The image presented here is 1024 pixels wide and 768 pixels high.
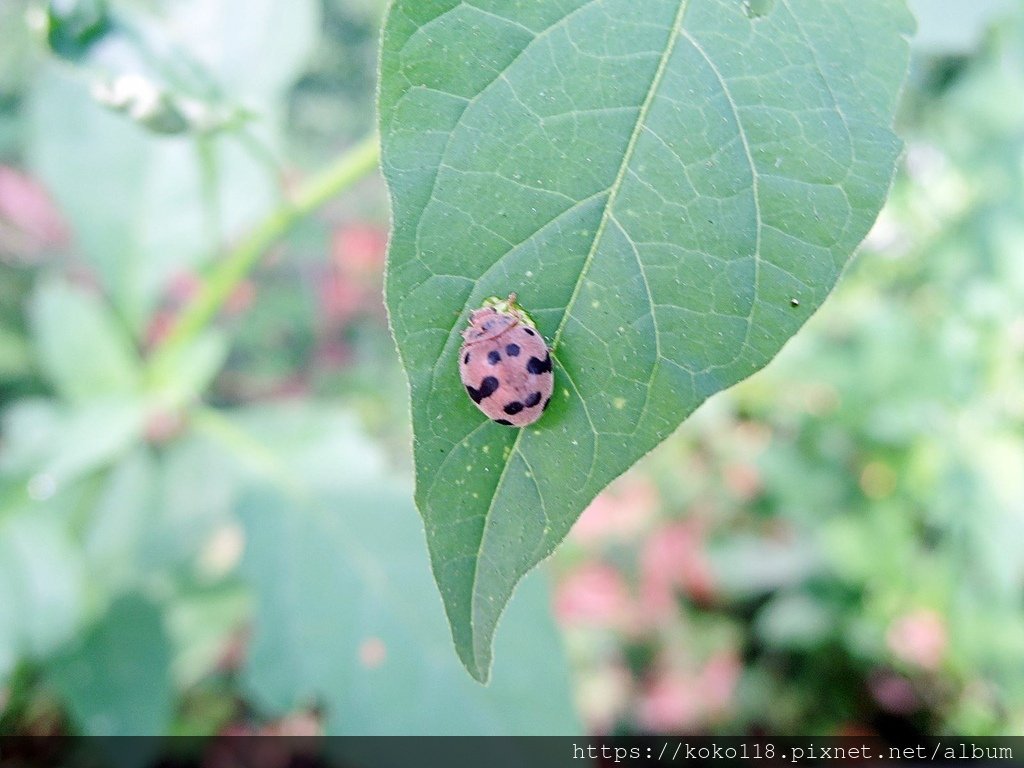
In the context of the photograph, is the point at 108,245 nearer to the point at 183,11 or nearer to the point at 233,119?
the point at 183,11

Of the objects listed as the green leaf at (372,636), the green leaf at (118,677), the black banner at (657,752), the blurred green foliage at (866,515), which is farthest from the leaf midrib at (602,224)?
the blurred green foliage at (866,515)

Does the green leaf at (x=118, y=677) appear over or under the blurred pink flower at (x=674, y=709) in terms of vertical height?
over

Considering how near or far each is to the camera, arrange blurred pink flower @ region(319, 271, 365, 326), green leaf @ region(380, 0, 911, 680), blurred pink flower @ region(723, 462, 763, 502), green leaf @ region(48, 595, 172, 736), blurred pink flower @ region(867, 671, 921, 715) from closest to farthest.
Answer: green leaf @ region(380, 0, 911, 680)
green leaf @ region(48, 595, 172, 736)
blurred pink flower @ region(867, 671, 921, 715)
blurred pink flower @ region(723, 462, 763, 502)
blurred pink flower @ region(319, 271, 365, 326)

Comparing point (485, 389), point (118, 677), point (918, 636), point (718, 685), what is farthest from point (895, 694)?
point (485, 389)

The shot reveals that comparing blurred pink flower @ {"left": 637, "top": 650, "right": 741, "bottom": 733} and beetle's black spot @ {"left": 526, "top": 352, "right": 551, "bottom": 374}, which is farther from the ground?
beetle's black spot @ {"left": 526, "top": 352, "right": 551, "bottom": 374}

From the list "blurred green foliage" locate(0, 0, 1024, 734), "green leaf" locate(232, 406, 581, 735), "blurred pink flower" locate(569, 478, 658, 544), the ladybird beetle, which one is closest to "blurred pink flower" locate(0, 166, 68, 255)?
"blurred green foliage" locate(0, 0, 1024, 734)

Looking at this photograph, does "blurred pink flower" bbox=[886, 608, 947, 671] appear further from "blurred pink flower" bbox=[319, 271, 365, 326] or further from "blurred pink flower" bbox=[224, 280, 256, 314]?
"blurred pink flower" bbox=[224, 280, 256, 314]

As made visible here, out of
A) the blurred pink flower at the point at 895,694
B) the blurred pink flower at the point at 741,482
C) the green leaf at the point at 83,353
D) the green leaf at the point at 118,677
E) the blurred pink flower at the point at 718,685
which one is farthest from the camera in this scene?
the blurred pink flower at the point at 741,482

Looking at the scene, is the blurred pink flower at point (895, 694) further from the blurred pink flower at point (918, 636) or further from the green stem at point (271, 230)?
the green stem at point (271, 230)
